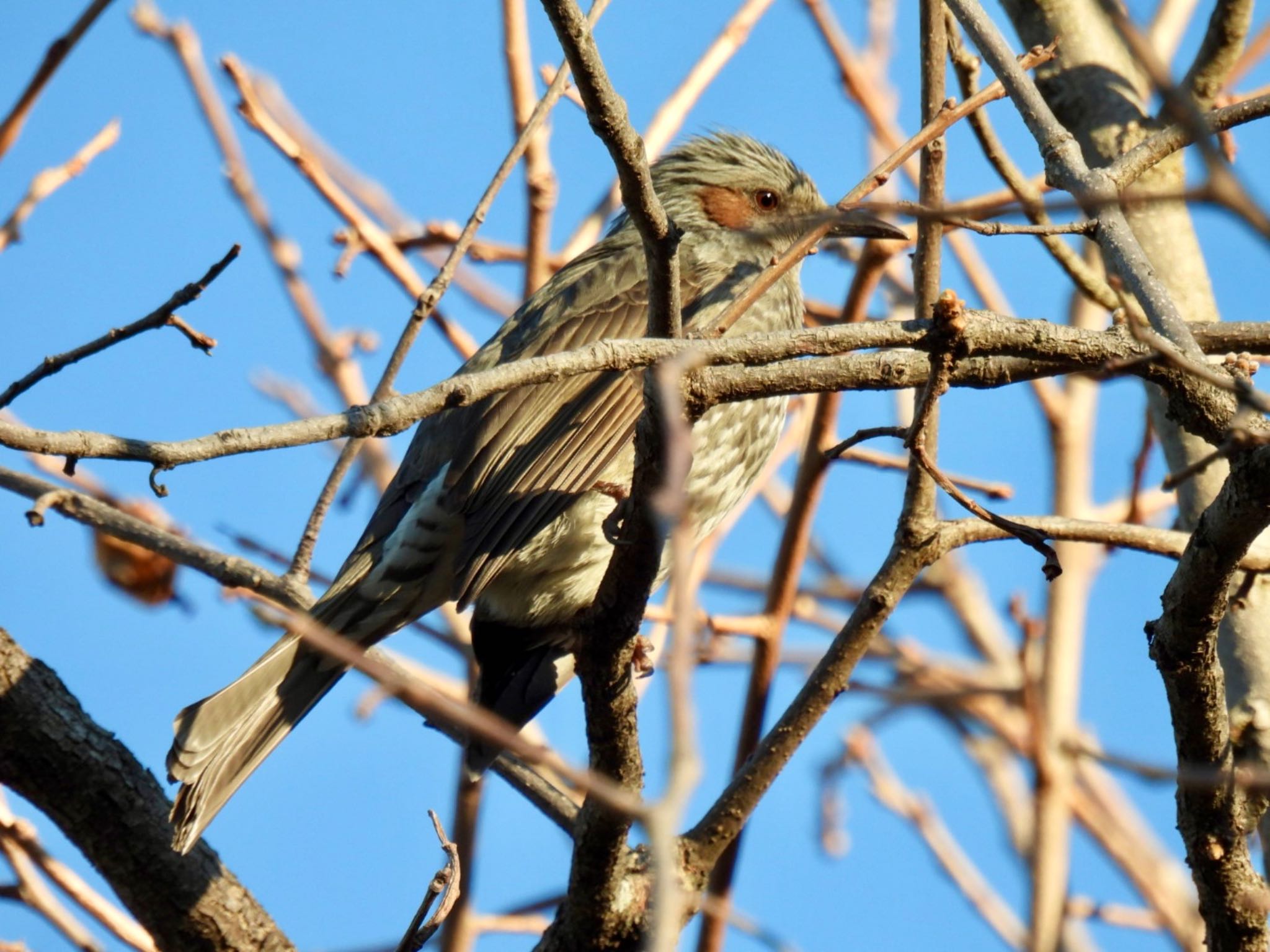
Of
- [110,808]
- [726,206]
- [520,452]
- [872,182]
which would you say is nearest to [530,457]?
[520,452]

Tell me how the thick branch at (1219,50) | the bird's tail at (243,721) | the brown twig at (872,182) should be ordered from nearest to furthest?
the brown twig at (872,182)
the bird's tail at (243,721)
the thick branch at (1219,50)

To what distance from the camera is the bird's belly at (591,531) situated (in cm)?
434

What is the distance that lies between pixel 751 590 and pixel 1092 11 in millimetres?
2949

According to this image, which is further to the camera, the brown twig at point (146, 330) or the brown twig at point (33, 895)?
the brown twig at point (33, 895)

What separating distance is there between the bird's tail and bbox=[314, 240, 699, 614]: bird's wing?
24cm

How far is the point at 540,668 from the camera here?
453 cm

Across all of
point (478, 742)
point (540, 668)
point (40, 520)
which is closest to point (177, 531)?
point (540, 668)

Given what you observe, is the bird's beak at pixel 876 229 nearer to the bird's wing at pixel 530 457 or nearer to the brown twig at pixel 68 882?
the bird's wing at pixel 530 457

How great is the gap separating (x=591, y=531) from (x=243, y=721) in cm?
116

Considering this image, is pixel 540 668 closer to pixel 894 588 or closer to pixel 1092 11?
pixel 894 588

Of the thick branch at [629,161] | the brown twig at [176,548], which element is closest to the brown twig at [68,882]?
the brown twig at [176,548]

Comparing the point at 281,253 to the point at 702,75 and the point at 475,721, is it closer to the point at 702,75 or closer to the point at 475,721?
the point at 702,75

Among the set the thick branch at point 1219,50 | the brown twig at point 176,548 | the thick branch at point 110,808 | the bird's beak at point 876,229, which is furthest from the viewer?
the bird's beak at point 876,229

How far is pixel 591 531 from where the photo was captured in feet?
14.2
